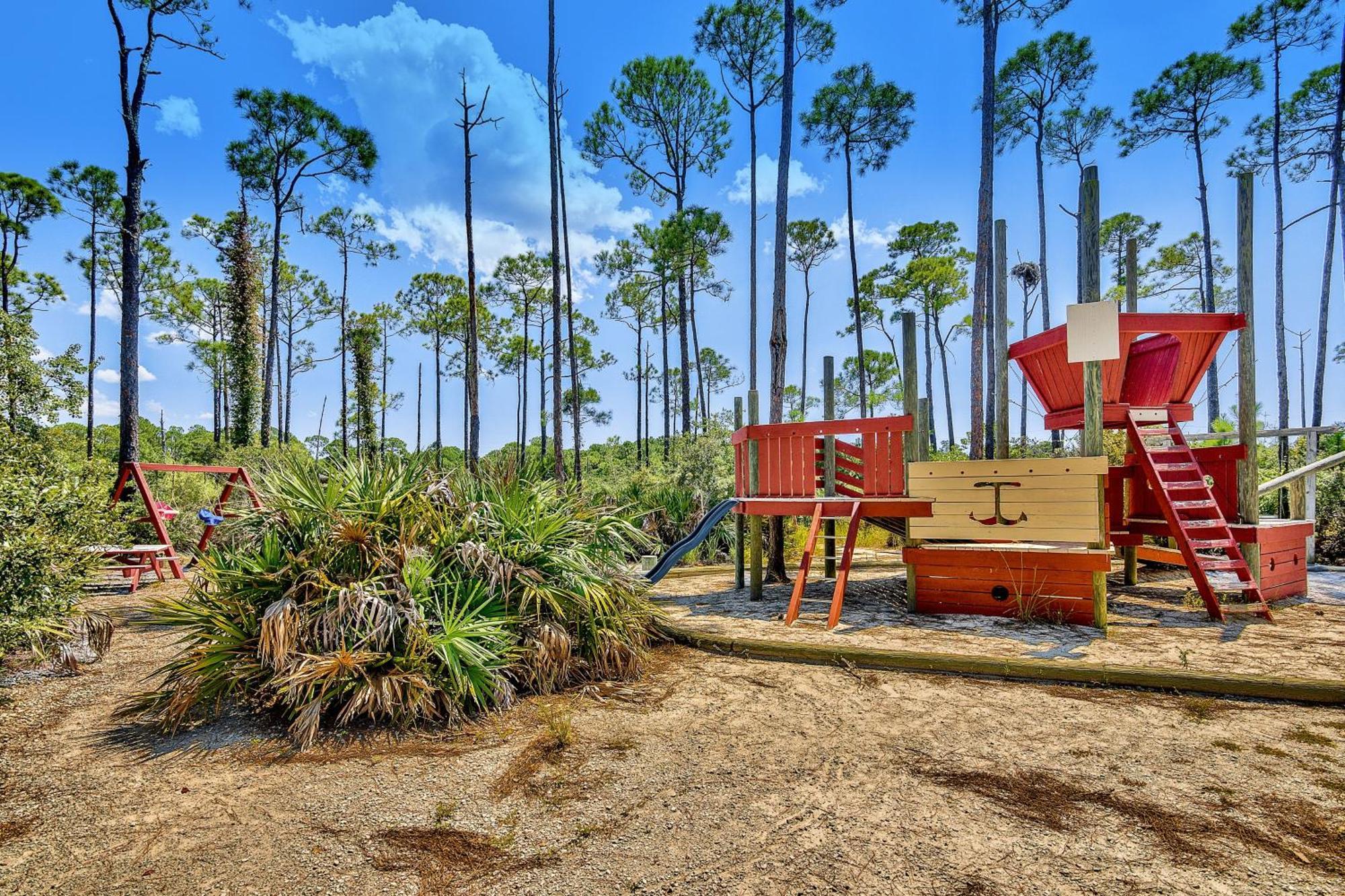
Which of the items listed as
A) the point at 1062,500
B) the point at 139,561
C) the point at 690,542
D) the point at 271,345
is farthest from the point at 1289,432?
the point at 271,345

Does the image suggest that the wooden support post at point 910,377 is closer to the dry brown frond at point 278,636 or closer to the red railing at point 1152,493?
the red railing at point 1152,493

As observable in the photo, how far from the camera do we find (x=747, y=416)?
341 inches

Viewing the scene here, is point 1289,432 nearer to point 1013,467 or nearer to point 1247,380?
point 1247,380

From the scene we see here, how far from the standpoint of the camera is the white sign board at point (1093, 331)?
5184 mm

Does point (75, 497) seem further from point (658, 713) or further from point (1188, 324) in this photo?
point (1188, 324)

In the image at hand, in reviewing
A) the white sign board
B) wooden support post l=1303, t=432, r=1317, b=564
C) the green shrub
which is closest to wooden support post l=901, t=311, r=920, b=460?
the white sign board

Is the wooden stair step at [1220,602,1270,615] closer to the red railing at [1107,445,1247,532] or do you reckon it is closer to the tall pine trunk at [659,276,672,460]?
the red railing at [1107,445,1247,532]

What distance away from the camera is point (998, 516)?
5.52m

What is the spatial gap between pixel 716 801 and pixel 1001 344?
220 inches

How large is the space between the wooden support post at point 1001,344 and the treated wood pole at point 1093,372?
2.32ft

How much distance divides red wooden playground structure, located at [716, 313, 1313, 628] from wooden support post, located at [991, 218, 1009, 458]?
1.36 ft

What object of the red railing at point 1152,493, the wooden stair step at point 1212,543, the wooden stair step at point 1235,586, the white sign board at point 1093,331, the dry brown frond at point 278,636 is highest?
the white sign board at point 1093,331

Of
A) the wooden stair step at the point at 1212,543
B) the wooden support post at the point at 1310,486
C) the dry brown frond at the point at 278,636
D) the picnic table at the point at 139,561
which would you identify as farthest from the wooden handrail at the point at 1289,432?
the picnic table at the point at 139,561

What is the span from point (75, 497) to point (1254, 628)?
29.0ft
